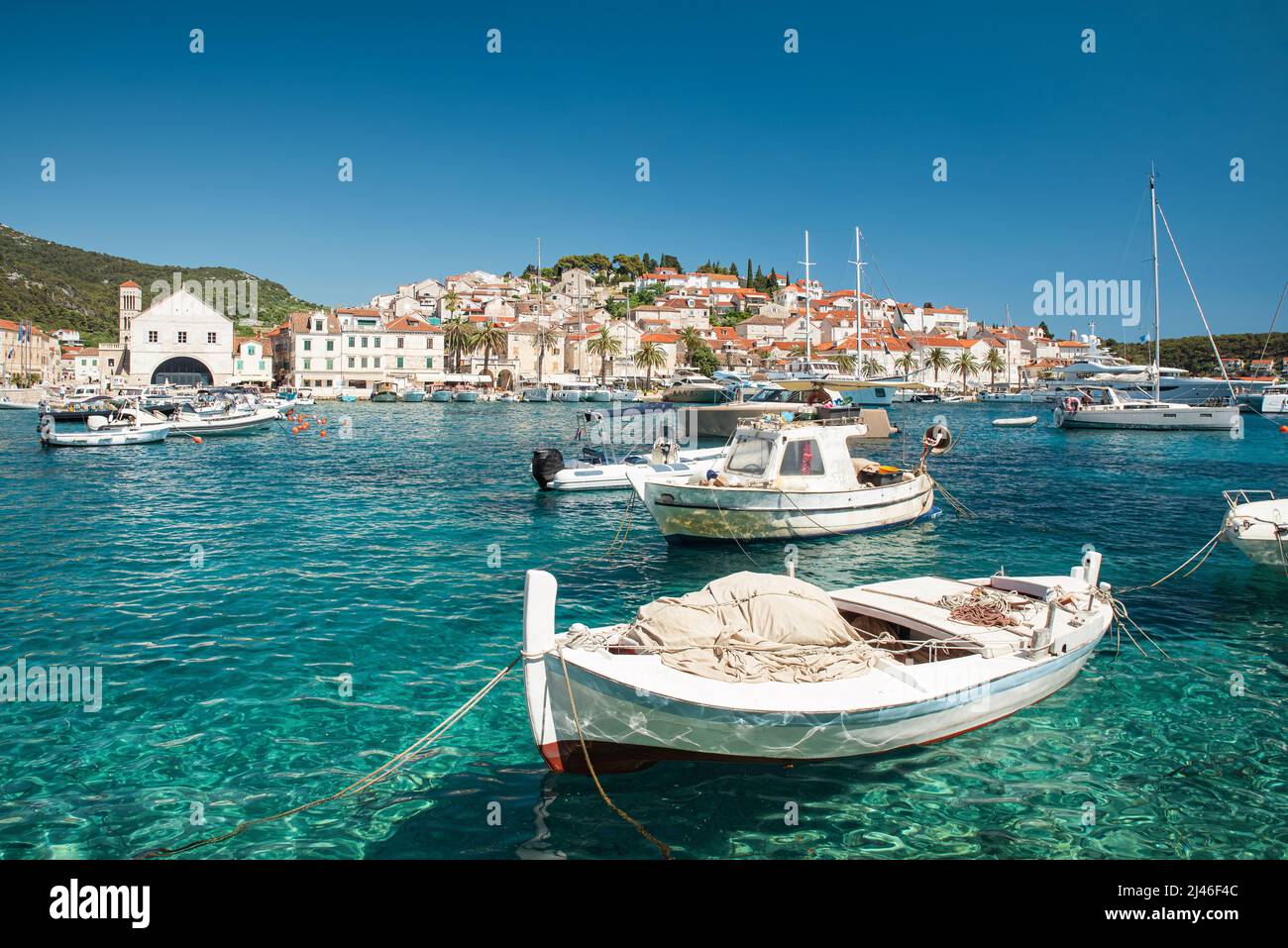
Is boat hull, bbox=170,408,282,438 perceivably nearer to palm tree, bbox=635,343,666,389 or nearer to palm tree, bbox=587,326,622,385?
palm tree, bbox=587,326,622,385

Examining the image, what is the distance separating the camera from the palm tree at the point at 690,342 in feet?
444

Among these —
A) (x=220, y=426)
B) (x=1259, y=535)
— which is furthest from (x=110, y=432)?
(x=1259, y=535)

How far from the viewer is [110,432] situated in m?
45.6

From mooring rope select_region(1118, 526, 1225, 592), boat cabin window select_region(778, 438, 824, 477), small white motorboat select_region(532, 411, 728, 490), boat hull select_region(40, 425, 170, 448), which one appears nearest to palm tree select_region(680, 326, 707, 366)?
boat hull select_region(40, 425, 170, 448)

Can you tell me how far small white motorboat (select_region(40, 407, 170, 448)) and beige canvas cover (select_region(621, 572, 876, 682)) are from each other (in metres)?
47.4

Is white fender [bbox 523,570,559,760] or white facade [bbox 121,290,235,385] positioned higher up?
white facade [bbox 121,290,235,385]

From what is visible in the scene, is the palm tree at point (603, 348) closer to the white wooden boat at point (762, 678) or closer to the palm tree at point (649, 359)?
the palm tree at point (649, 359)

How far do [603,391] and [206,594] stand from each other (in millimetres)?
93302

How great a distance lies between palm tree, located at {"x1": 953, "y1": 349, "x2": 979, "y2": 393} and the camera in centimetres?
14350

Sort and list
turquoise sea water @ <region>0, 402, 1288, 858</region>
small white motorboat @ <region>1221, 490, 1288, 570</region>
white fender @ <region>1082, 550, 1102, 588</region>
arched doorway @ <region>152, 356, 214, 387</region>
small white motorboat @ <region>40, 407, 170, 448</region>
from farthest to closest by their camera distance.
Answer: arched doorway @ <region>152, 356, 214, 387</region>
small white motorboat @ <region>40, 407, 170, 448</region>
small white motorboat @ <region>1221, 490, 1288, 570</region>
white fender @ <region>1082, 550, 1102, 588</region>
turquoise sea water @ <region>0, 402, 1288, 858</region>

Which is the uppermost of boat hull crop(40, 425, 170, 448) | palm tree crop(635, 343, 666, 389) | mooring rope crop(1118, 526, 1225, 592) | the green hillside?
Answer: the green hillside

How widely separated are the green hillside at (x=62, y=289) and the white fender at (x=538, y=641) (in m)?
142

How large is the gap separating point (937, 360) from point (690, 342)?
150 ft
